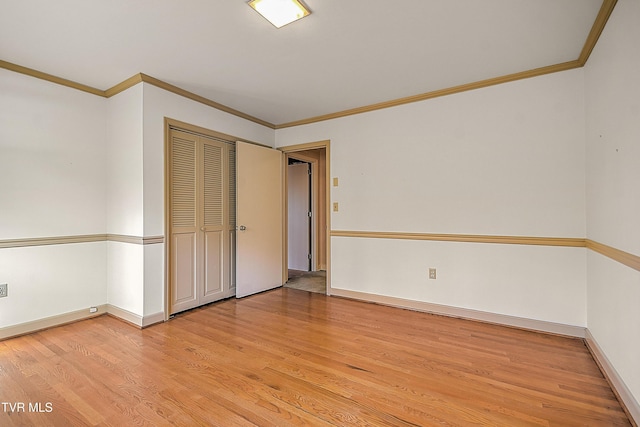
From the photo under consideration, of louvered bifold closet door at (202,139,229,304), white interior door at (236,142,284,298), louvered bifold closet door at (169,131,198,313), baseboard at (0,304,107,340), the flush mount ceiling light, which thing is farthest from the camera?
white interior door at (236,142,284,298)

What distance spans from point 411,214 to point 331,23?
2.07 meters

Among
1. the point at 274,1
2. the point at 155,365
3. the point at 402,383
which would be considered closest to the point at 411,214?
the point at 402,383

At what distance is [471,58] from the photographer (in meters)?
2.48

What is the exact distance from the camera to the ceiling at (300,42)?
189 centimetres

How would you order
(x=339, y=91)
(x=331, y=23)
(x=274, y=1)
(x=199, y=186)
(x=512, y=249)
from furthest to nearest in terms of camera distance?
(x=199, y=186), (x=339, y=91), (x=512, y=249), (x=331, y=23), (x=274, y=1)

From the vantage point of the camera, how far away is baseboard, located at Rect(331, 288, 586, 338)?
2578 millimetres

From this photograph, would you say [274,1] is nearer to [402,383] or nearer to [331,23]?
[331,23]

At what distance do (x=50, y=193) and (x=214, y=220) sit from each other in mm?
1515

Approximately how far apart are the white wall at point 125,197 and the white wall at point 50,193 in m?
0.11

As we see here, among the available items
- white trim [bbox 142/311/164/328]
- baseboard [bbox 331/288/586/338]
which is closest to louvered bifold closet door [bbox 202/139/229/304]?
white trim [bbox 142/311/164/328]

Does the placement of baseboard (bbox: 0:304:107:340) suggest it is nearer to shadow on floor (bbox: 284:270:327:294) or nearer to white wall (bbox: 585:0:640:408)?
shadow on floor (bbox: 284:270:327:294)

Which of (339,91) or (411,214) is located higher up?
(339,91)

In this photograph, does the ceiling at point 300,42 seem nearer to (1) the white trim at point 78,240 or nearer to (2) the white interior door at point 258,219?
(2) the white interior door at point 258,219

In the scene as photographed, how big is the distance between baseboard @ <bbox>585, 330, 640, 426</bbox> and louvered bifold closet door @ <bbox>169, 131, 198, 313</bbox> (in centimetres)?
350
